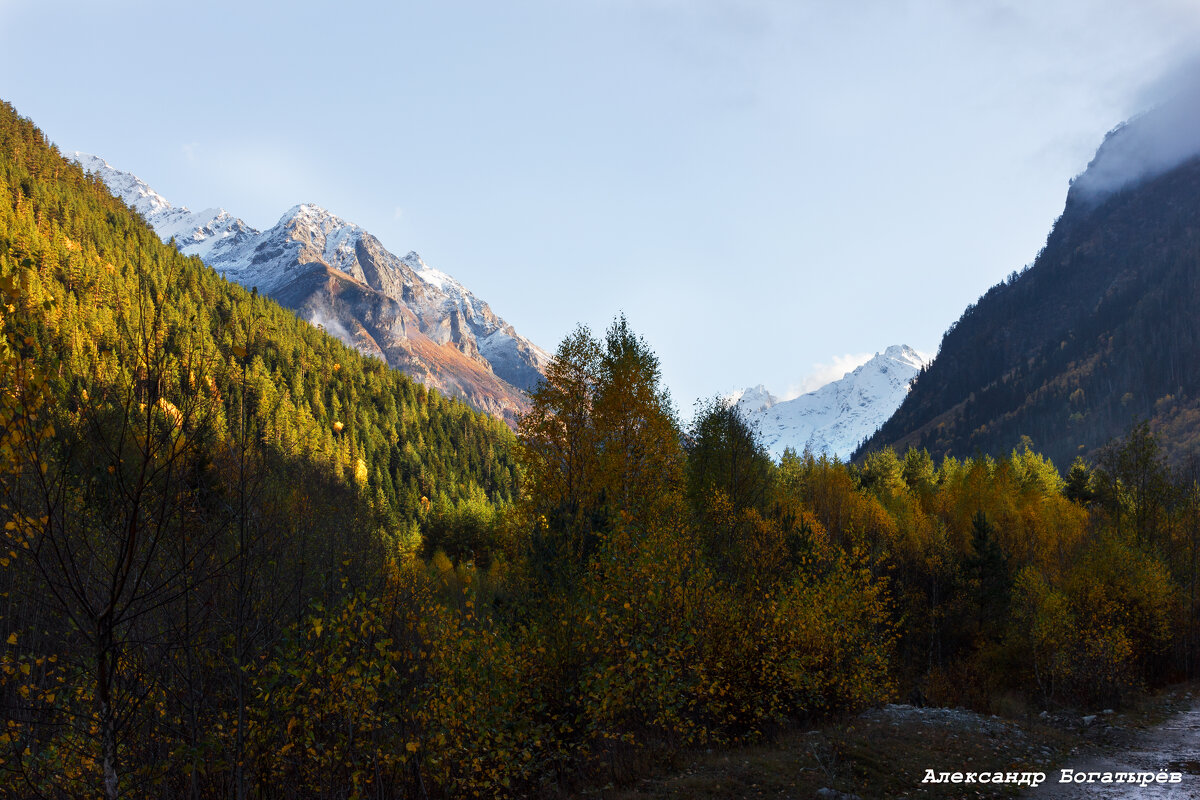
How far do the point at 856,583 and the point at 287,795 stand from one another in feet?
59.1

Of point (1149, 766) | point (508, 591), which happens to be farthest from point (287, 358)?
point (1149, 766)

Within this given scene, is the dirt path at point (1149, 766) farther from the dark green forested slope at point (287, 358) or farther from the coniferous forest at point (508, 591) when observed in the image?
the dark green forested slope at point (287, 358)

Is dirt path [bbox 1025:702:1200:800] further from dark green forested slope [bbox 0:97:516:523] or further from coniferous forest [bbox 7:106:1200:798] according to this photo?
dark green forested slope [bbox 0:97:516:523]

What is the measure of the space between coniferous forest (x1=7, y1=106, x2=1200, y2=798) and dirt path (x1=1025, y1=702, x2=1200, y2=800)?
545 cm

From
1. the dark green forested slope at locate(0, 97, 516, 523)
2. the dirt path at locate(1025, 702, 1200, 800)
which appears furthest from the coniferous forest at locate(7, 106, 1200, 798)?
the dark green forested slope at locate(0, 97, 516, 523)

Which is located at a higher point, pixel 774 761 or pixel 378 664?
pixel 378 664

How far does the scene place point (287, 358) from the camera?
131 m

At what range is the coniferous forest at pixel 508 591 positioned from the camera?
17.3ft

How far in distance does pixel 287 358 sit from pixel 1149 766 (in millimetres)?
143254

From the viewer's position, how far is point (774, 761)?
45.4 ft

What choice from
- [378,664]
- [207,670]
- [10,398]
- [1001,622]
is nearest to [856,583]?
[378,664]

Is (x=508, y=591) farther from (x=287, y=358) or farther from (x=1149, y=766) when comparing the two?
(x=287, y=358)

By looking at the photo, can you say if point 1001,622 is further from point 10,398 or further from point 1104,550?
point 10,398

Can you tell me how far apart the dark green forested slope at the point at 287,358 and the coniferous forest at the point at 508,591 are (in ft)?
117
